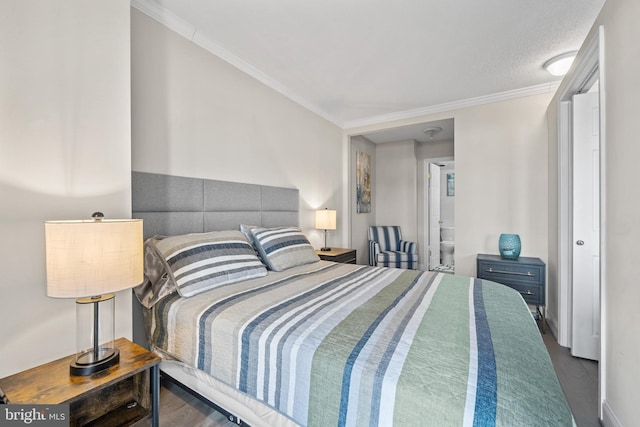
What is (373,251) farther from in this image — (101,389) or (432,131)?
(101,389)

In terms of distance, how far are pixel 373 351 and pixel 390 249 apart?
4.09 metres

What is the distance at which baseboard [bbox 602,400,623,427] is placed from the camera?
1.45 meters

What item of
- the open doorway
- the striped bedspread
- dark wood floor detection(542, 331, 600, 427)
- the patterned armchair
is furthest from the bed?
the open doorway

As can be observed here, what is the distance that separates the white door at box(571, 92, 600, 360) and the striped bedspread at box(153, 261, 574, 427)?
1.13 metres

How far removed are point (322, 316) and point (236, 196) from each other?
5.21 feet

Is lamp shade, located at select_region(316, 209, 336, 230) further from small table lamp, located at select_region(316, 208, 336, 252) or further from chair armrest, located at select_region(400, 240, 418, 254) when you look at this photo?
chair armrest, located at select_region(400, 240, 418, 254)

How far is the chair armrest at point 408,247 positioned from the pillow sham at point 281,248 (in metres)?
2.71

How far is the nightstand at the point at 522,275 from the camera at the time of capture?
286cm

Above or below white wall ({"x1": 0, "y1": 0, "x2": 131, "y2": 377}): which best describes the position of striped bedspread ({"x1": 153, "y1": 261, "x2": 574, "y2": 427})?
below

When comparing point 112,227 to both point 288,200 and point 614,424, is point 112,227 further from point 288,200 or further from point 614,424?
point 614,424

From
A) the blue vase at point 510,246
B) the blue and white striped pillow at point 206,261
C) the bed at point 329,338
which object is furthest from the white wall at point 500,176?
the blue and white striped pillow at point 206,261

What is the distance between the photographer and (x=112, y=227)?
1097mm

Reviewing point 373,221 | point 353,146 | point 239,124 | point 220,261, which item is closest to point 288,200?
point 239,124

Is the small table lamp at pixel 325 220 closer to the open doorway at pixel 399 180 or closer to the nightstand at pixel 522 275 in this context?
the open doorway at pixel 399 180
